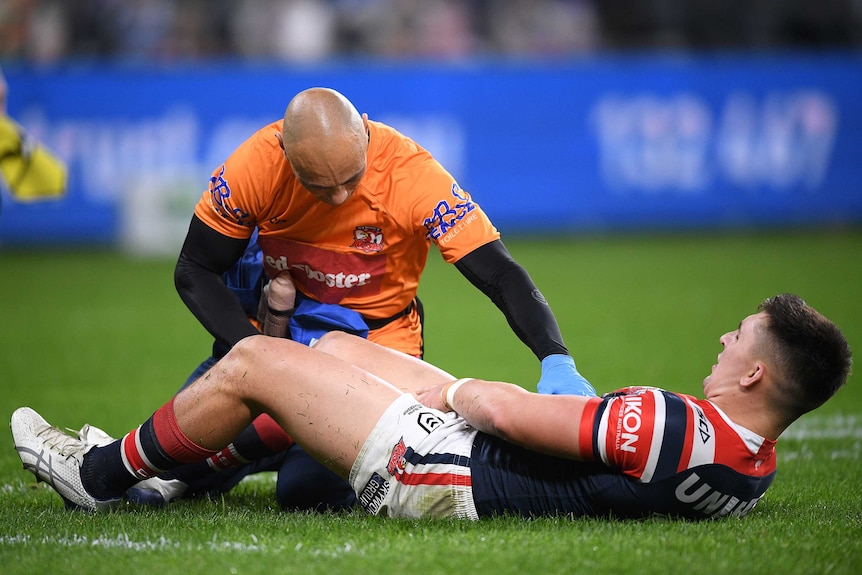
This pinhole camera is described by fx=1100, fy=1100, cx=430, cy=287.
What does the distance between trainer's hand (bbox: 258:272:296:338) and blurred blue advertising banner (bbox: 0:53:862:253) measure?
9297mm

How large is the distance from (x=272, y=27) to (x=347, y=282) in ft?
38.1

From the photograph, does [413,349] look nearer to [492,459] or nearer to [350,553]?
[492,459]

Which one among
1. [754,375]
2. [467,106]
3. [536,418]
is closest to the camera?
[536,418]

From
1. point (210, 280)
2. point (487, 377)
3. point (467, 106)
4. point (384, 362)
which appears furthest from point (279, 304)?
point (467, 106)

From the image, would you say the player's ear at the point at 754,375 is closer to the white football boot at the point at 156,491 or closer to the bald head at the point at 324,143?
the bald head at the point at 324,143

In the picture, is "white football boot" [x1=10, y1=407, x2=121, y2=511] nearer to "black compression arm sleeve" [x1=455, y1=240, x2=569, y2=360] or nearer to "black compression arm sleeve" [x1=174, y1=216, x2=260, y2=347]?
"black compression arm sleeve" [x1=174, y1=216, x2=260, y2=347]

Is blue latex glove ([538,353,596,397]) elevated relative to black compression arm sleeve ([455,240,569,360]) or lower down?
lower down

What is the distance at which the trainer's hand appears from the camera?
4680 mm

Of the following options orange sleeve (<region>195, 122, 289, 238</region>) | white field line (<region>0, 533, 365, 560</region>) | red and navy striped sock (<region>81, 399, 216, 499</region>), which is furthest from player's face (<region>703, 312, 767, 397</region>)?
orange sleeve (<region>195, 122, 289, 238</region>)

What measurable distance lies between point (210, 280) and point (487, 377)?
10.6 ft

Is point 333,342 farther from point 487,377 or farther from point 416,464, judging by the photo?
point 487,377

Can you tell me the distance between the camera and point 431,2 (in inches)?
640

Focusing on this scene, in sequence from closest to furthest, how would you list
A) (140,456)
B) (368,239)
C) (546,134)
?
A: (140,456), (368,239), (546,134)

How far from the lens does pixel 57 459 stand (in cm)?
403
